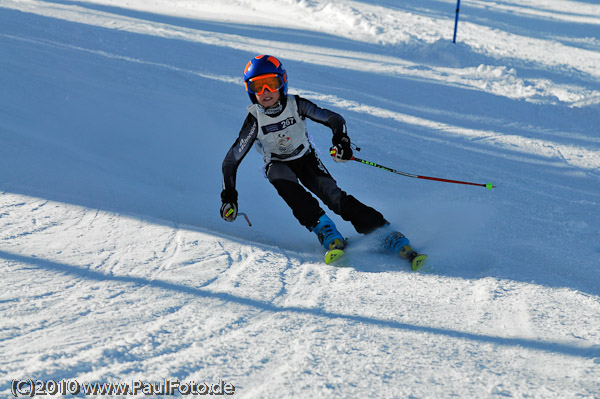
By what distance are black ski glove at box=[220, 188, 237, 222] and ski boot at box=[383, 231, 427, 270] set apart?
1.22 metres

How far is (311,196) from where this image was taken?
454 centimetres

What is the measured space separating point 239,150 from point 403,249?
63.9 inches

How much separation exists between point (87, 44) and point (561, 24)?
12.6 metres

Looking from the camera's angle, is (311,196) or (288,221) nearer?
(311,196)

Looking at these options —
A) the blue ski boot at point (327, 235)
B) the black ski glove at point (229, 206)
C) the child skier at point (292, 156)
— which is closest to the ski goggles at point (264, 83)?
the child skier at point (292, 156)

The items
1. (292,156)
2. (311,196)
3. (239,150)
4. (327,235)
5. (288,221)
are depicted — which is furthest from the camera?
(288,221)

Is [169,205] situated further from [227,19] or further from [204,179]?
[227,19]

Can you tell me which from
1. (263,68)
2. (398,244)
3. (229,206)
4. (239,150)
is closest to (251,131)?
(239,150)

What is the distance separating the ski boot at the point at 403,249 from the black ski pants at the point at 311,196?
0.59 ft

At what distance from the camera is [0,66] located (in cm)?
786

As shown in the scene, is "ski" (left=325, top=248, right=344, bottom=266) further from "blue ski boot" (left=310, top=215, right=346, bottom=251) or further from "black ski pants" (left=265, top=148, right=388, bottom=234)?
"black ski pants" (left=265, top=148, right=388, bottom=234)

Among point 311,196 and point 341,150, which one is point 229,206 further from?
point 341,150

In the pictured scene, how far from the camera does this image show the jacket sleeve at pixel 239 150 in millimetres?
4594

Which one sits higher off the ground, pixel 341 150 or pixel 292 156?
pixel 341 150
